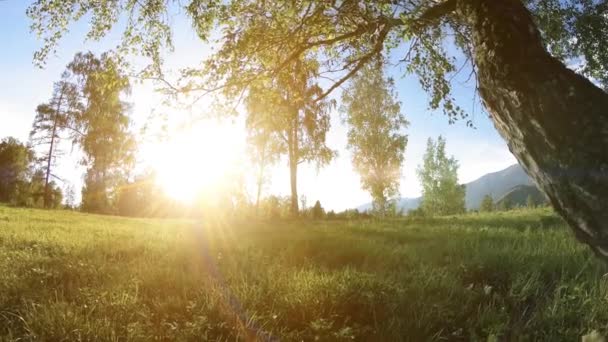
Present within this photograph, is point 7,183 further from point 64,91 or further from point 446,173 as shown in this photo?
point 446,173

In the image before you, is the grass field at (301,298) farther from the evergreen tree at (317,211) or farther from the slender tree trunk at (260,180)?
the slender tree trunk at (260,180)

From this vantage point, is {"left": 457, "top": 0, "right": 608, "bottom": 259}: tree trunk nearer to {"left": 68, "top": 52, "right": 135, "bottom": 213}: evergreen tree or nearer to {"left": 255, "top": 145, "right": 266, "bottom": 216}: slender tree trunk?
{"left": 255, "top": 145, "right": 266, "bottom": 216}: slender tree trunk

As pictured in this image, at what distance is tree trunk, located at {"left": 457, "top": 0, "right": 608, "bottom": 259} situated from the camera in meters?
3.19

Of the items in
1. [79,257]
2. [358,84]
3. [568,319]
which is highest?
[358,84]

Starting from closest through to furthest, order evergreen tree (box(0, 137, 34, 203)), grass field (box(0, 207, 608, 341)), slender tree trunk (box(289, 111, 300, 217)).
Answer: grass field (box(0, 207, 608, 341)) → slender tree trunk (box(289, 111, 300, 217)) → evergreen tree (box(0, 137, 34, 203))

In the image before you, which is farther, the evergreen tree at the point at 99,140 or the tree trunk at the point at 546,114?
the evergreen tree at the point at 99,140

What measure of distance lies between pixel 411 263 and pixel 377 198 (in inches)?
1396

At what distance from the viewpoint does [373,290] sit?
173 inches

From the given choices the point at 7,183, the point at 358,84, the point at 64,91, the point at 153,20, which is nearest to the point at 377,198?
the point at 358,84

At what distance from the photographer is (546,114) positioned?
A: 136 inches

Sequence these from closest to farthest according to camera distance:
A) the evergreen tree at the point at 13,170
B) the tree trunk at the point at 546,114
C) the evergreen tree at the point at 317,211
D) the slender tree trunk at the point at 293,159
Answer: the tree trunk at the point at 546,114, the evergreen tree at the point at 317,211, the slender tree trunk at the point at 293,159, the evergreen tree at the point at 13,170

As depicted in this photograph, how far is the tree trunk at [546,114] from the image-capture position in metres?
3.19

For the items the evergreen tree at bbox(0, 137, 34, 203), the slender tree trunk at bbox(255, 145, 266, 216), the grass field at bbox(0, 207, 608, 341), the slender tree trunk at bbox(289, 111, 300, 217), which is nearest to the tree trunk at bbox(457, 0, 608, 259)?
the grass field at bbox(0, 207, 608, 341)

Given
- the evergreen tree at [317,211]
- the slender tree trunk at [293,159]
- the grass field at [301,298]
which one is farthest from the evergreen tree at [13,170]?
the grass field at [301,298]
